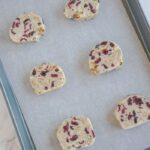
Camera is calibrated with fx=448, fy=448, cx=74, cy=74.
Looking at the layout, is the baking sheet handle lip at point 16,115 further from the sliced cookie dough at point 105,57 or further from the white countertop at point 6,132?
the sliced cookie dough at point 105,57

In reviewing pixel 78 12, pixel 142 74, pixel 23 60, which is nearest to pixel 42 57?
pixel 23 60

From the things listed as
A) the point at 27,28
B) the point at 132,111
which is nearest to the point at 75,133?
the point at 132,111

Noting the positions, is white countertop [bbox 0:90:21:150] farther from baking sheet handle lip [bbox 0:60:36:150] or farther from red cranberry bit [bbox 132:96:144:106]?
red cranberry bit [bbox 132:96:144:106]

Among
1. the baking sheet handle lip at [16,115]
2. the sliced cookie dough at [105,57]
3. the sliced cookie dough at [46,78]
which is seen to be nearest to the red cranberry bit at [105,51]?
the sliced cookie dough at [105,57]

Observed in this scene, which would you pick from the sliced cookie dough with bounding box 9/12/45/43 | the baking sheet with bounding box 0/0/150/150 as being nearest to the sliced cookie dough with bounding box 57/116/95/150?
the baking sheet with bounding box 0/0/150/150

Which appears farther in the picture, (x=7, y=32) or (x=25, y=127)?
(x=7, y=32)

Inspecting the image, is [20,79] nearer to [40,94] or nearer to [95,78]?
[40,94]

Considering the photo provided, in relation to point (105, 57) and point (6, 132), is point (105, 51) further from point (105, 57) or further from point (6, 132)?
point (6, 132)
